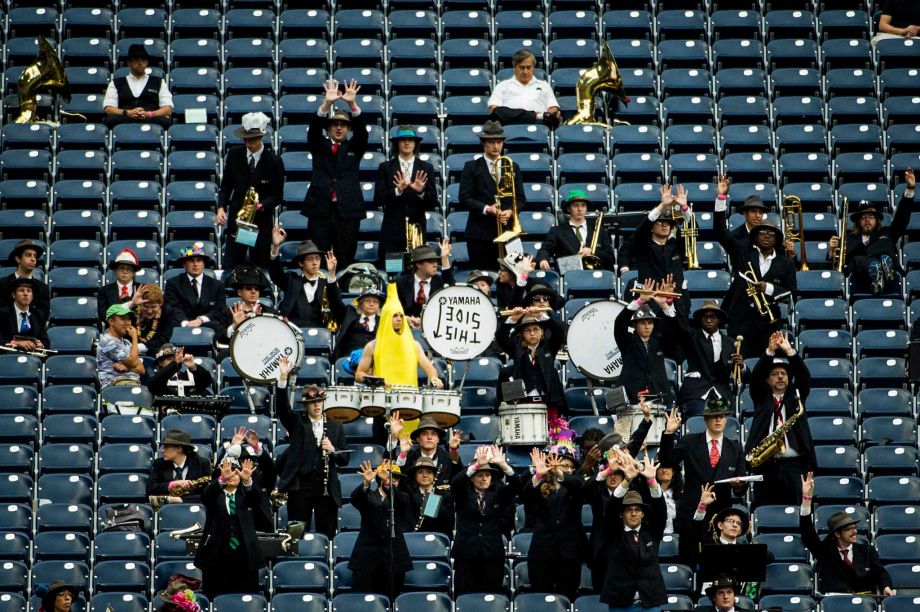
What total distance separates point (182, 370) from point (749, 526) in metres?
5.34

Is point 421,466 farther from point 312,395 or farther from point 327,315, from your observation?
point 327,315

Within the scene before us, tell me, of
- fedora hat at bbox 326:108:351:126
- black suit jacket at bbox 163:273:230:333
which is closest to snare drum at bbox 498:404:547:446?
black suit jacket at bbox 163:273:230:333

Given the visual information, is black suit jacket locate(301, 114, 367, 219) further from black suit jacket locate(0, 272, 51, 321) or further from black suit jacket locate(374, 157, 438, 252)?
black suit jacket locate(0, 272, 51, 321)

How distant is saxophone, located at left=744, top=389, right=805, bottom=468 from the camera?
58.2ft

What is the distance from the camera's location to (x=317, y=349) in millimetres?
19453

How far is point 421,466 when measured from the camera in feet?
56.3

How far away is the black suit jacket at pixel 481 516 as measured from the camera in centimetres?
1667

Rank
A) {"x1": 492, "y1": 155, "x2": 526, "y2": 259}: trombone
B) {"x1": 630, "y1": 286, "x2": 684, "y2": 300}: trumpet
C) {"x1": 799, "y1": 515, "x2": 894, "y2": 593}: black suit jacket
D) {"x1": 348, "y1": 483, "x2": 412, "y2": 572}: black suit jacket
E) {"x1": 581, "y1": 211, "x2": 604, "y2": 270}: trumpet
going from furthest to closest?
{"x1": 581, "y1": 211, "x2": 604, "y2": 270}: trumpet, {"x1": 492, "y1": 155, "x2": 526, "y2": 259}: trombone, {"x1": 630, "y1": 286, "x2": 684, "y2": 300}: trumpet, {"x1": 799, "y1": 515, "x2": 894, "y2": 593}: black suit jacket, {"x1": 348, "y1": 483, "x2": 412, "y2": 572}: black suit jacket

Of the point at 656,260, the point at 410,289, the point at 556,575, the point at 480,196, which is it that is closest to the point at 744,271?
the point at 656,260

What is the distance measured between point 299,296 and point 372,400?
7.69 ft

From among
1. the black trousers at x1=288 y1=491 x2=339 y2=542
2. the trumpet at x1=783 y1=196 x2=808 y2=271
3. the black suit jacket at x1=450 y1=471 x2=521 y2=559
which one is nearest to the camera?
the black suit jacket at x1=450 y1=471 x2=521 y2=559

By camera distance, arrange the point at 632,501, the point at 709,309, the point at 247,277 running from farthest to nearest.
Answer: the point at 247,277
the point at 709,309
the point at 632,501

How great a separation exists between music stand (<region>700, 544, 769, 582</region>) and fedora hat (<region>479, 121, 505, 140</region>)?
6.21 metres

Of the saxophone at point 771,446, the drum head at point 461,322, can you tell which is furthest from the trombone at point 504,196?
the saxophone at point 771,446
